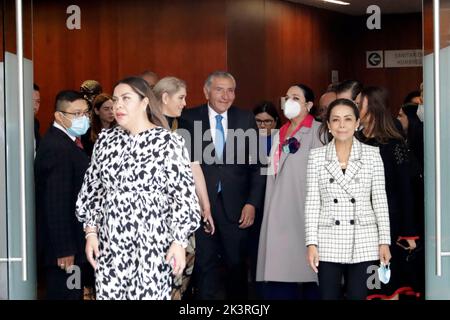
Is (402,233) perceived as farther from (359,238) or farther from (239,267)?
(239,267)

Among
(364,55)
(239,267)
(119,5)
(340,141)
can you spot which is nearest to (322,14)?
(364,55)

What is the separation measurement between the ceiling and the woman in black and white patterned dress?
618 cm

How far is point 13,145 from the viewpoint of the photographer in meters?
6.91

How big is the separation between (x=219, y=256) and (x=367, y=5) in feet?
16.9

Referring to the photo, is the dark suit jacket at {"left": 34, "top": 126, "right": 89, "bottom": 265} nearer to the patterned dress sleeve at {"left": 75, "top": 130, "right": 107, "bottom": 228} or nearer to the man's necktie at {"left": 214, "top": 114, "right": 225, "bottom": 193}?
the patterned dress sleeve at {"left": 75, "top": 130, "right": 107, "bottom": 228}

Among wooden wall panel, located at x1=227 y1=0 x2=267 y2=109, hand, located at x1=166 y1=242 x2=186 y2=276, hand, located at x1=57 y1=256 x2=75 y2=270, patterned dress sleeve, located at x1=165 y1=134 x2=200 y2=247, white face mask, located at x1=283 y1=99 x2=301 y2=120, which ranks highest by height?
wooden wall panel, located at x1=227 y1=0 x2=267 y2=109

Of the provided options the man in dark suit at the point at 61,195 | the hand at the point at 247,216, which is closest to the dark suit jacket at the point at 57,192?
the man in dark suit at the point at 61,195

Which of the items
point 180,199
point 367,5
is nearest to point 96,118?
point 180,199

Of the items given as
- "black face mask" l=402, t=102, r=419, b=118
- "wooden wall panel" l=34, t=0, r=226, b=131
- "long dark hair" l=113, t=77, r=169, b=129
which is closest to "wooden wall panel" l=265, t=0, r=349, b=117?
"wooden wall panel" l=34, t=0, r=226, b=131

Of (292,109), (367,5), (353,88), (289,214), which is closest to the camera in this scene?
(289,214)

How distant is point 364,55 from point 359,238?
7124mm

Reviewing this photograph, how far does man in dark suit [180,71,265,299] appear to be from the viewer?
823 cm

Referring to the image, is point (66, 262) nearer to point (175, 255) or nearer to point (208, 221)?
point (208, 221)

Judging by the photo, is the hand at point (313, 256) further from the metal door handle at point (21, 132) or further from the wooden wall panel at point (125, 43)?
the wooden wall panel at point (125, 43)
